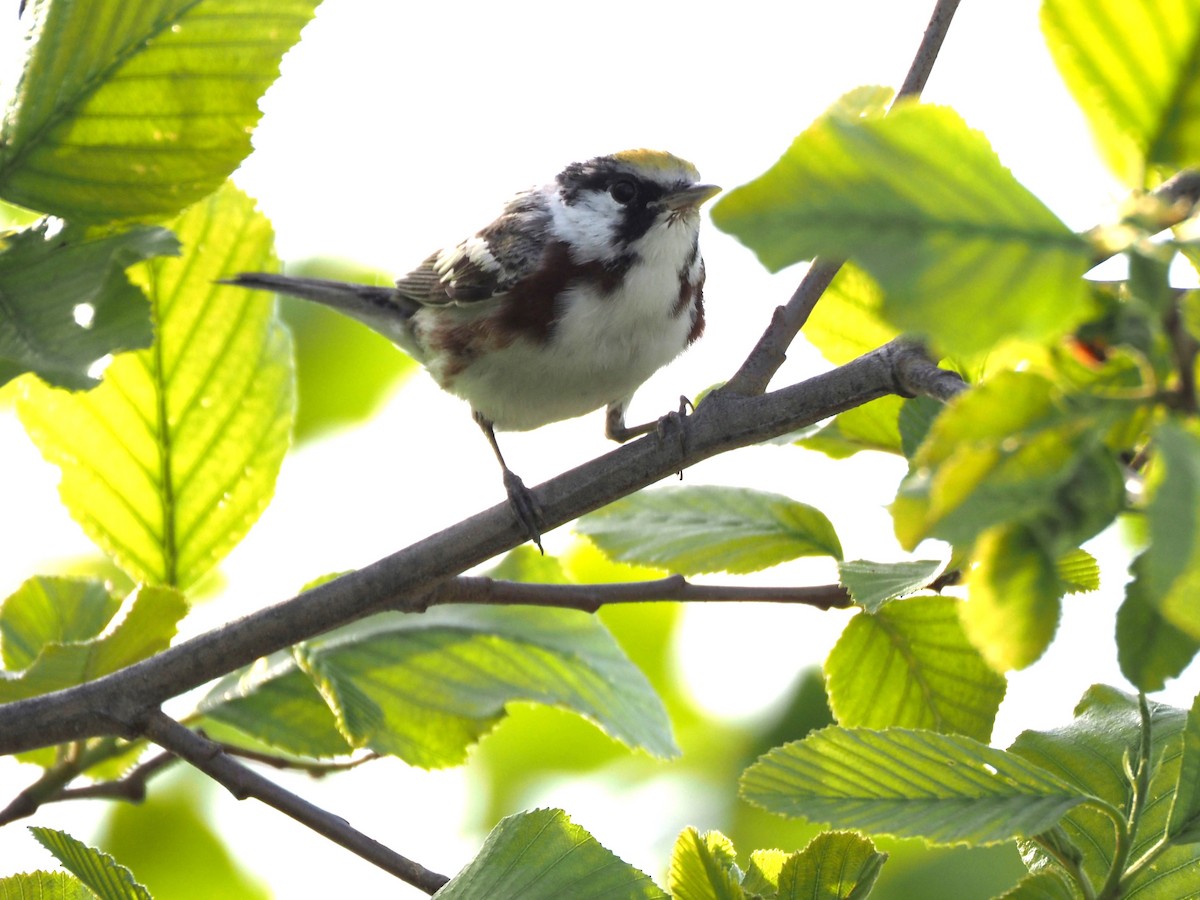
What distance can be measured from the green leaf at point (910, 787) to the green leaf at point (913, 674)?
0.44 metres

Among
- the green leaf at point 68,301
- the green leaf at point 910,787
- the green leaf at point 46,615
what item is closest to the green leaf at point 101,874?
the green leaf at point 68,301

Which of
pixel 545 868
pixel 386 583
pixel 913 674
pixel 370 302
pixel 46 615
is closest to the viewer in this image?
pixel 545 868

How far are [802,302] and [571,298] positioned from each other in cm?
153

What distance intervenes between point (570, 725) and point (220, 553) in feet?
3.45

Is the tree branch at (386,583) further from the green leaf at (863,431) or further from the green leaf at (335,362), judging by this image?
the green leaf at (335,362)

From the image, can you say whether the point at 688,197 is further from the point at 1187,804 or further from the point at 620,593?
the point at 1187,804

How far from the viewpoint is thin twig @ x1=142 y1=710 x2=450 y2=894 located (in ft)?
4.48

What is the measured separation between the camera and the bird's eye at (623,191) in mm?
3463

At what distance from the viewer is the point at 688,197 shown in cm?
334

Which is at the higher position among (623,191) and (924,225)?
(623,191)

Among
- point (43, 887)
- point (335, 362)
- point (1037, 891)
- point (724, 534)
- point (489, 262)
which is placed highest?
point (489, 262)

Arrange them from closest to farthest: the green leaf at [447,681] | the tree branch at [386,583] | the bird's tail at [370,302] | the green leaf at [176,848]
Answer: the tree branch at [386,583] → the green leaf at [447,681] → the green leaf at [176,848] → the bird's tail at [370,302]

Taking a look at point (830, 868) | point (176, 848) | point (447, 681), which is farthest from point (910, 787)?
point (176, 848)

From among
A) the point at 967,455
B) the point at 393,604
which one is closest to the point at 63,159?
the point at 393,604
